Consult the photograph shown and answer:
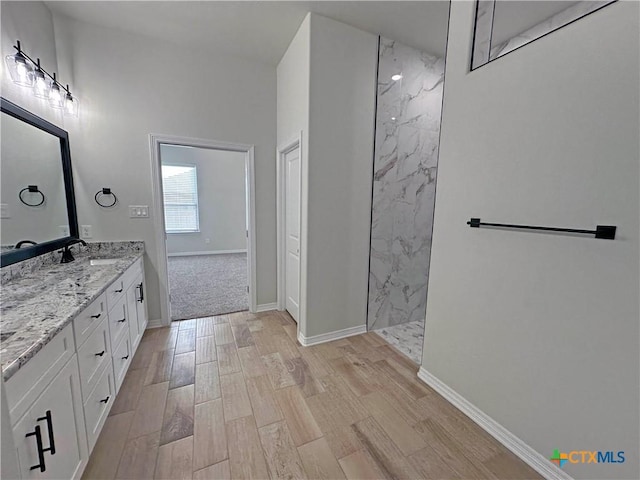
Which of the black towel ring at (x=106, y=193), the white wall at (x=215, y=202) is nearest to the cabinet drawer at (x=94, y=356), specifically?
the black towel ring at (x=106, y=193)

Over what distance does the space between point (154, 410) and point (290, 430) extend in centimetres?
90

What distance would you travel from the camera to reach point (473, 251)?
1642mm

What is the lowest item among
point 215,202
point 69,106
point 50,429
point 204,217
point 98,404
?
point 98,404

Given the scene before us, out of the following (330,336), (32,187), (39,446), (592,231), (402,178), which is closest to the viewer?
(39,446)

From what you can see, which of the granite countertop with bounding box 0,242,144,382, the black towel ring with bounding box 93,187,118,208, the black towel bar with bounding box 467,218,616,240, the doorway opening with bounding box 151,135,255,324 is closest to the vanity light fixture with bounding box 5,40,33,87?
the black towel ring with bounding box 93,187,118,208

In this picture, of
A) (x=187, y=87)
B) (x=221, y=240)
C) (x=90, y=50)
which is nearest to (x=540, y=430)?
(x=187, y=87)

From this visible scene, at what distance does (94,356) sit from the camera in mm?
1398

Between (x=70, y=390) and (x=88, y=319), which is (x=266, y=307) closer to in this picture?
(x=88, y=319)

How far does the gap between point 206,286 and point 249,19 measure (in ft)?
11.3

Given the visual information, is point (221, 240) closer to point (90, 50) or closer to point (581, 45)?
point (90, 50)

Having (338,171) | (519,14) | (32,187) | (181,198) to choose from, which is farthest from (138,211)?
(181,198)

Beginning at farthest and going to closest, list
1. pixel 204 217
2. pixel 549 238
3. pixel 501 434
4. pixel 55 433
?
pixel 204 217
pixel 501 434
pixel 549 238
pixel 55 433

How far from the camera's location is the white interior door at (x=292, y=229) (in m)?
2.69

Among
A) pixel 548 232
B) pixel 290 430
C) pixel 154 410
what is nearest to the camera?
pixel 548 232
